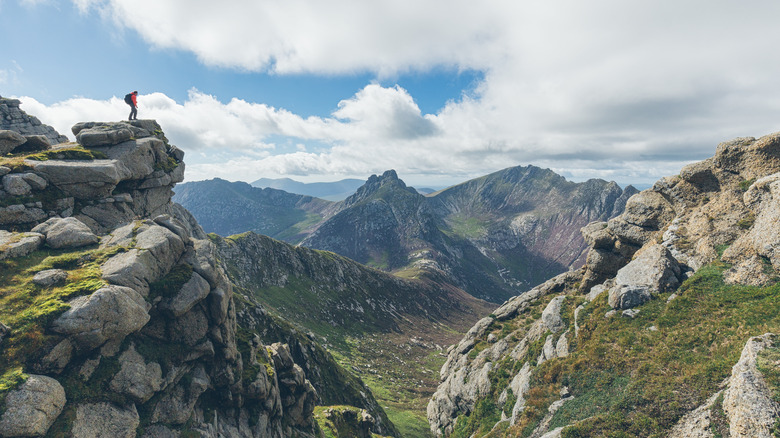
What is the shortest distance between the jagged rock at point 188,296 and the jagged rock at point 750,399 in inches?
1450

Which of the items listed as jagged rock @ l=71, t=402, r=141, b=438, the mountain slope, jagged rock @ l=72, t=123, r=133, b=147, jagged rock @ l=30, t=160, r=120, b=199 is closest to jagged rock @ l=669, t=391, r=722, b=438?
jagged rock @ l=71, t=402, r=141, b=438

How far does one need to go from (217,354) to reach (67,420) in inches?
483

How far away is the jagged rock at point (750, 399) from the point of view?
14.6 m

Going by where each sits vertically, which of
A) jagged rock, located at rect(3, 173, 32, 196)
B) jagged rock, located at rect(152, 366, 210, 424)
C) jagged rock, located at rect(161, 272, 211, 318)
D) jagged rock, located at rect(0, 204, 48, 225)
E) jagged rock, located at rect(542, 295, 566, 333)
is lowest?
jagged rock, located at rect(152, 366, 210, 424)

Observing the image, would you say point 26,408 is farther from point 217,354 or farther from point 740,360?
point 740,360

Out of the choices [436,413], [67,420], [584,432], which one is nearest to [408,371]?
[436,413]

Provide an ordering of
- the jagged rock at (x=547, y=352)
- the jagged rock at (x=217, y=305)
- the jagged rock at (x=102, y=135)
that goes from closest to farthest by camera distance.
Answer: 1. the jagged rock at (x=217, y=305)
2. the jagged rock at (x=547, y=352)
3. the jagged rock at (x=102, y=135)

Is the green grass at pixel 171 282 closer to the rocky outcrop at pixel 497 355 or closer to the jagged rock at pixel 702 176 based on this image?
the rocky outcrop at pixel 497 355

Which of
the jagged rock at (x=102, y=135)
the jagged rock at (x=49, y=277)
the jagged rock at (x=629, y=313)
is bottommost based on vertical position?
the jagged rock at (x=629, y=313)

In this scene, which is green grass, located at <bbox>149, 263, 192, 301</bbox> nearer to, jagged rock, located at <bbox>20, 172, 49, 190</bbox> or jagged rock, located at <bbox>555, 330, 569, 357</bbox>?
jagged rock, located at <bbox>20, 172, 49, 190</bbox>

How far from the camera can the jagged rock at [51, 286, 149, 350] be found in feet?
58.7

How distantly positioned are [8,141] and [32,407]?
33.3 m

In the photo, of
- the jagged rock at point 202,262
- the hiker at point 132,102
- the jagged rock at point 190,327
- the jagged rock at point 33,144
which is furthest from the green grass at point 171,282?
the hiker at point 132,102

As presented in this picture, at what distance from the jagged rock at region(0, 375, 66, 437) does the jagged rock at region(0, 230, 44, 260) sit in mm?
11103
